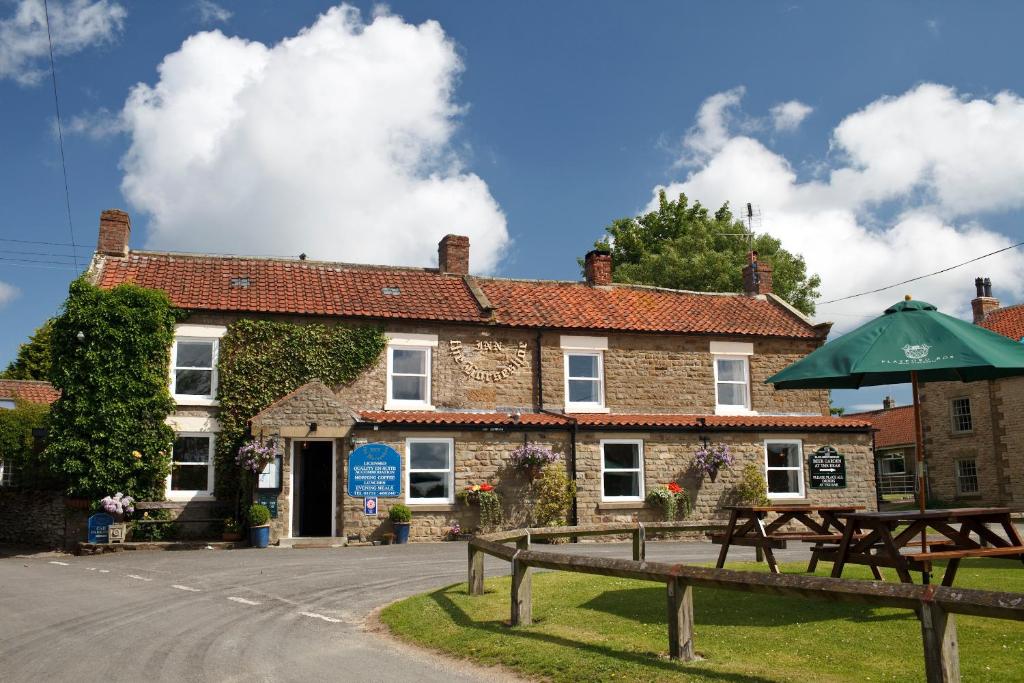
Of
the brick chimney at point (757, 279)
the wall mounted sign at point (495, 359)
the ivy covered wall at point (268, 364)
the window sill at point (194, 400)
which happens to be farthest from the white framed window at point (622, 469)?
the window sill at point (194, 400)

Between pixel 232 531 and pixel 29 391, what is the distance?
60.8 ft

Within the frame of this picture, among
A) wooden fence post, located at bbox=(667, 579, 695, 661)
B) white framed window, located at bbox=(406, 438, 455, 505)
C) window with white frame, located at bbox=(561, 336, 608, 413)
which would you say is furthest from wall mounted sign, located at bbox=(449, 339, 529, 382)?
wooden fence post, located at bbox=(667, 579, 695, 661)

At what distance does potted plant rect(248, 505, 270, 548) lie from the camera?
18.4m

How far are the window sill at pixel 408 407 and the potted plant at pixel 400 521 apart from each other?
2.93 metres

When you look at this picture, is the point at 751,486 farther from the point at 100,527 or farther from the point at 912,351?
the point at 100,527

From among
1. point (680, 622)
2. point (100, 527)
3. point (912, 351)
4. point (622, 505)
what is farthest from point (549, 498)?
point (680, 622)

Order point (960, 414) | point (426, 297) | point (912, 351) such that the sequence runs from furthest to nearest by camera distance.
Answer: point (960, 414), point (426, 297), point (912, 351)

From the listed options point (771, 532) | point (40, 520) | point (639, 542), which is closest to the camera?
point (771, 532)

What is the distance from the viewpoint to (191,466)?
20734mm

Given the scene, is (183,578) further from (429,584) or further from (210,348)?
(210,348)

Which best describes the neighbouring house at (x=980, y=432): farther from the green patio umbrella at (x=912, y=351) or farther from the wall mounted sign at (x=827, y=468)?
the green patio umbrella at (x=912, y=351)

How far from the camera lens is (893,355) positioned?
28.2ft

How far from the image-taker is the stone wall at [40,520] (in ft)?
64.7

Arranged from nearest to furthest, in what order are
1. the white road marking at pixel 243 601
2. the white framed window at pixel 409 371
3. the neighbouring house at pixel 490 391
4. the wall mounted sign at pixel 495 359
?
1. the white road marking at pixel 243 601
2. the neighbouring house at pixel 490 391
3. the white framed window at pixel 409 371
4. the wall mounted sign at pixel 495 359
